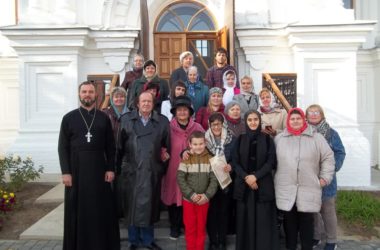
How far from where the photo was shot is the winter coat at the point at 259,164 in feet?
13.0

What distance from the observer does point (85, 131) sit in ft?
12.9

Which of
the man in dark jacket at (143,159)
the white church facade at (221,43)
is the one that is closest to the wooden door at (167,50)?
the white church facade at (221,43)

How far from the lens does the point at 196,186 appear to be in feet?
13.3

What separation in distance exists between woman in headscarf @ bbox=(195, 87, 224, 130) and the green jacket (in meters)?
0.76

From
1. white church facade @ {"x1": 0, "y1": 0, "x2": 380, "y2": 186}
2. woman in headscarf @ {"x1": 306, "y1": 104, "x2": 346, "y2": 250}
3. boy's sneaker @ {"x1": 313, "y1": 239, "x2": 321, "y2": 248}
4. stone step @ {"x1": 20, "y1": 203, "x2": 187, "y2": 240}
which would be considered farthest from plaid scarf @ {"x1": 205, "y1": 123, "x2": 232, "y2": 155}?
white church facade @ {"x1": 0, "y1": 0, "x2": 380, "y2": 186}

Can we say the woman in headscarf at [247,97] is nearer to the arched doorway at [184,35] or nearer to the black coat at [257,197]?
the black coat at [257,197]

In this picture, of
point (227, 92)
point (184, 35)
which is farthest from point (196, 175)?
point (184, 35)

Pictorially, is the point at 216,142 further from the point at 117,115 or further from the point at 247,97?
the point at 117,115

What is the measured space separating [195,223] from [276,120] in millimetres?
1494

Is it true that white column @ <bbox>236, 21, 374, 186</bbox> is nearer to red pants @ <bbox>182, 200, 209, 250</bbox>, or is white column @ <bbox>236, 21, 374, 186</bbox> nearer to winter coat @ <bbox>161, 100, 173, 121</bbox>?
winter coat @ <bbox>161, 100, 173, 121</bbox>

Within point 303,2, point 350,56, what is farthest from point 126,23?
point 350,56

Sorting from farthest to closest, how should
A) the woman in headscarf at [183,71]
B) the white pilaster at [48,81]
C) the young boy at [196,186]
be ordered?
the white pilaster at [48,81] → the woman in headscarf at [183,71] → the young boy at [196,186]

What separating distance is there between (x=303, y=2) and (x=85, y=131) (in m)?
6.08

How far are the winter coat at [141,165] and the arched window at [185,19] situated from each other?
5509mm
